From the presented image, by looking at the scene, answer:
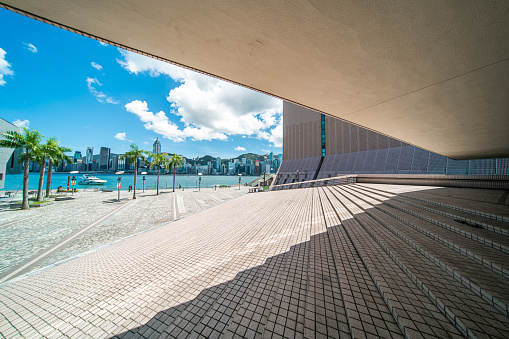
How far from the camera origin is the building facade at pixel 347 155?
822 inches

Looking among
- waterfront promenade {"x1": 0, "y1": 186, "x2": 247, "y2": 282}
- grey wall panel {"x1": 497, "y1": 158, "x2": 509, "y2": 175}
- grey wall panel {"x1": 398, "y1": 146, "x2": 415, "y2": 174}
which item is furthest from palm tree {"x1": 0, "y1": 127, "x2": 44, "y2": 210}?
grey wall panel {"x1": 497, "y1": 158, "x2": 509, "y2": 175}

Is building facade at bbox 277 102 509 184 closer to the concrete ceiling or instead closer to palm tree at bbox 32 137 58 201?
the concrete ceiling

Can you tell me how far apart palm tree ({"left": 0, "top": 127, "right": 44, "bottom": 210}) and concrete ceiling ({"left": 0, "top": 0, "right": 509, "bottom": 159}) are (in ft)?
73.4

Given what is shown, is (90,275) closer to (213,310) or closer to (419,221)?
(213,310)

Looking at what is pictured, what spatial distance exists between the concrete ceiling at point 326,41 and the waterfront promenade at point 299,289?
11.3 ft

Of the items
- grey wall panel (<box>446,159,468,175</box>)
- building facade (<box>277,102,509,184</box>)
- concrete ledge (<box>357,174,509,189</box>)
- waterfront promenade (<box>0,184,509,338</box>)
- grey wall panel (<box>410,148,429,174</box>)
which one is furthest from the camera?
grey wall panel (<box>410,148,429,174</box>)

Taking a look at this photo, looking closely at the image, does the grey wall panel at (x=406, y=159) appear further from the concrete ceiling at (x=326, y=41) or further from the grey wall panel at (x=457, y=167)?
the concrete ceiling at (x=326, y=41)

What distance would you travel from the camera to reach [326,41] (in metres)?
2.87

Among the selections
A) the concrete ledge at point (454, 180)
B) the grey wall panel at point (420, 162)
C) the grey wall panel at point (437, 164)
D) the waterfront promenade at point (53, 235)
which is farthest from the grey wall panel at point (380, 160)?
the waterfront promenade at point (53, 235)

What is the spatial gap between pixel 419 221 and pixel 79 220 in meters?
18.9

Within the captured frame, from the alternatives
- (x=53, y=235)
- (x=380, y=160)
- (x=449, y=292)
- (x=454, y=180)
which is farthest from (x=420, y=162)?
(x=53, y=235)

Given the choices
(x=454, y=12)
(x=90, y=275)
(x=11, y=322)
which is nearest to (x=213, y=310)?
(x=11, y=322)

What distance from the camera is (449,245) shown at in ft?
11.1

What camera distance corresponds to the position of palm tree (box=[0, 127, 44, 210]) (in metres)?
15.0
